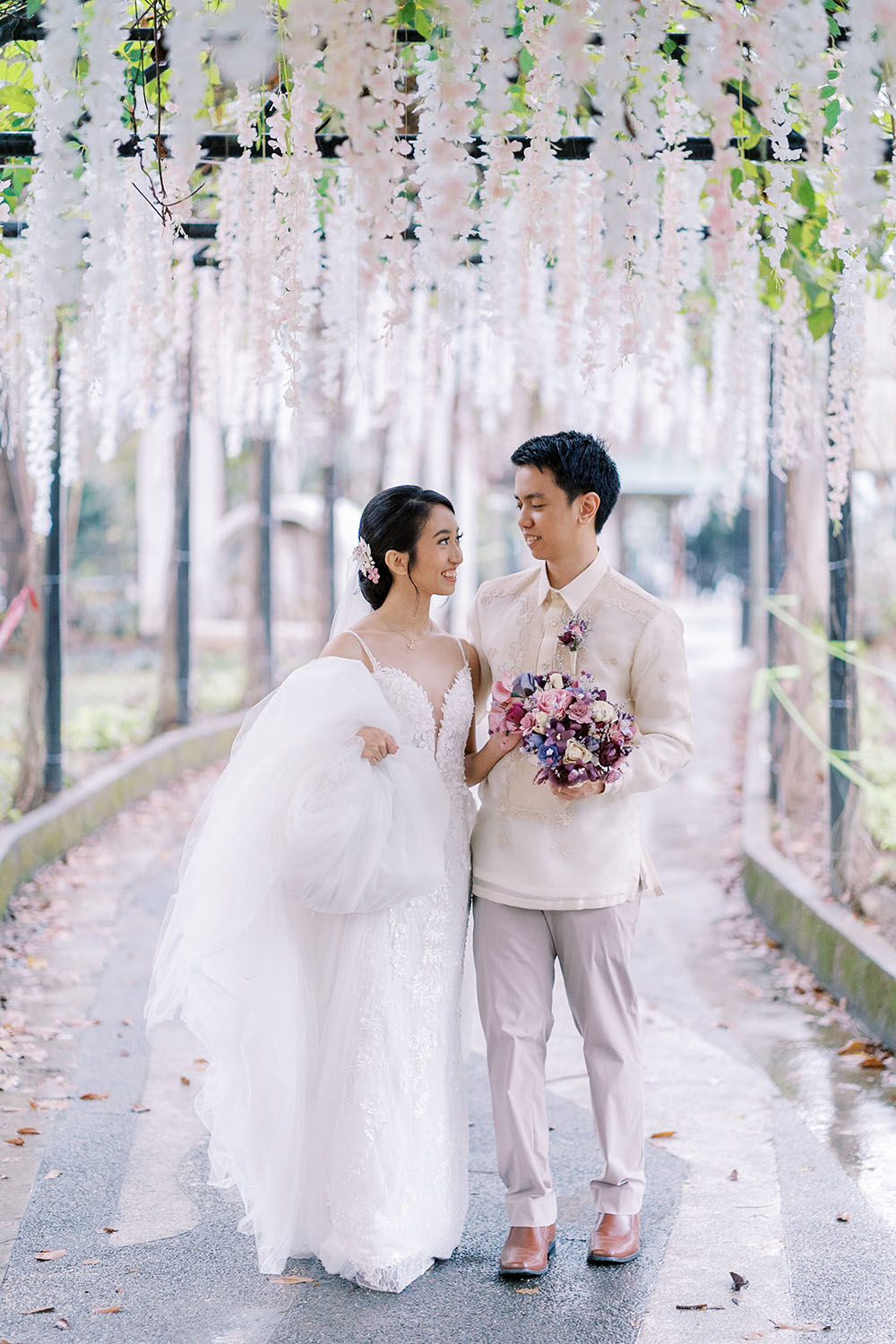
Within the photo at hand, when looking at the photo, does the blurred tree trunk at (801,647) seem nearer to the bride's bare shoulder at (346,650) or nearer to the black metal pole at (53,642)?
the black metal pole at (53,642)

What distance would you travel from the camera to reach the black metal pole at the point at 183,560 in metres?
10.2

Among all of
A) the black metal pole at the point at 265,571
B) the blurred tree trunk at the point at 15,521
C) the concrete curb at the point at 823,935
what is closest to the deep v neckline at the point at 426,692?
the concrete curb at the point at 823,935

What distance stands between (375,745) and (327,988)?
0.56 m

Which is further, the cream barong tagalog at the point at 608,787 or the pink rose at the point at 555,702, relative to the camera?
the cream barong tagalog at the point at 608,787

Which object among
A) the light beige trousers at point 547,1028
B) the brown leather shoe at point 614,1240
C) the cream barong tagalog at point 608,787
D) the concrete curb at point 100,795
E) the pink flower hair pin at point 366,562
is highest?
the pink flower hair pin at point 366,562

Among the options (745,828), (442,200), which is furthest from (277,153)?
(745,828)

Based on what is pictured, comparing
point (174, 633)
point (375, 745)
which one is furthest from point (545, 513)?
point (174, 633)

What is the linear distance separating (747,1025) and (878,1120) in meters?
1.01

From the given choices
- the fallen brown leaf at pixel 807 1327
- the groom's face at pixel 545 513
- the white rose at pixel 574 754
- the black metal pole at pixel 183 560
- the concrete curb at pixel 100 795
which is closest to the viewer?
the fallen brown leaf at pixel 807 1327

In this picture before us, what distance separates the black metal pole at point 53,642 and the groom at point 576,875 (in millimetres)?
4726

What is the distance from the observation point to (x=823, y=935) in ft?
17.3

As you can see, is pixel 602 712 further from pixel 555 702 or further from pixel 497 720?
pixel 497 720

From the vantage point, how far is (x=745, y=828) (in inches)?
289

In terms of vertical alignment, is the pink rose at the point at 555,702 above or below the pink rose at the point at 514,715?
above
